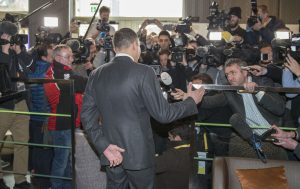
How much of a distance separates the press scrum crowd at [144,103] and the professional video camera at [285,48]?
1 cm

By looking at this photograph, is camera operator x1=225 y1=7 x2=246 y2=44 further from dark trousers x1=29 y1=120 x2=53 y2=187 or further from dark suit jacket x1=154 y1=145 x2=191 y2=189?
dark trousers x1=29 y1=120 x2=53 y2=187

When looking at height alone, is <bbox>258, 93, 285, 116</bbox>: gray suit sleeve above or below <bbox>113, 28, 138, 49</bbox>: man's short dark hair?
below

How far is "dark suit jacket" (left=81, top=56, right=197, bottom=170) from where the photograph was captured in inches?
118

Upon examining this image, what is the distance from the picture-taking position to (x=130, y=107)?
9.91ft

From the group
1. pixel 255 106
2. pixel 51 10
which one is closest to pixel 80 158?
pixel 255 106

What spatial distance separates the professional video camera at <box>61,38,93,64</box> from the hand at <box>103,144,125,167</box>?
2.08 meters

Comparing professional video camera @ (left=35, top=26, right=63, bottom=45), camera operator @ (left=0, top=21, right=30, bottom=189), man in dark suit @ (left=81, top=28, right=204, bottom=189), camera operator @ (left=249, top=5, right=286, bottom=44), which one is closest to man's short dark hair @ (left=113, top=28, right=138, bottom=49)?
man in dark suit @ (left=81, top=28, right=204, bottom=189)

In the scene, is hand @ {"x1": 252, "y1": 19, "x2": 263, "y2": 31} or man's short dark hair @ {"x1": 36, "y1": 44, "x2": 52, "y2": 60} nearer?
man's short dark hair @ {"x1": 36, "y1": 44, "x2": 52, "y2": 60}

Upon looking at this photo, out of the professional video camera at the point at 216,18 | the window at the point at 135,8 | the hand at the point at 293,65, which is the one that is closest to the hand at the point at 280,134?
the hand at the point at 293,65

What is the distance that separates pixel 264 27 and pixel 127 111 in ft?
10.4

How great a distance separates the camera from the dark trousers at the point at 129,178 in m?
3.08

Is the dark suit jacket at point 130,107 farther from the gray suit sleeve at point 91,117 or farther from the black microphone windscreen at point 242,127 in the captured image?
the black microphone windscreen at point 242,127

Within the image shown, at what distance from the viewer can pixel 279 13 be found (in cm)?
887

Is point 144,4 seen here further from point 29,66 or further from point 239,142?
point 239,142
